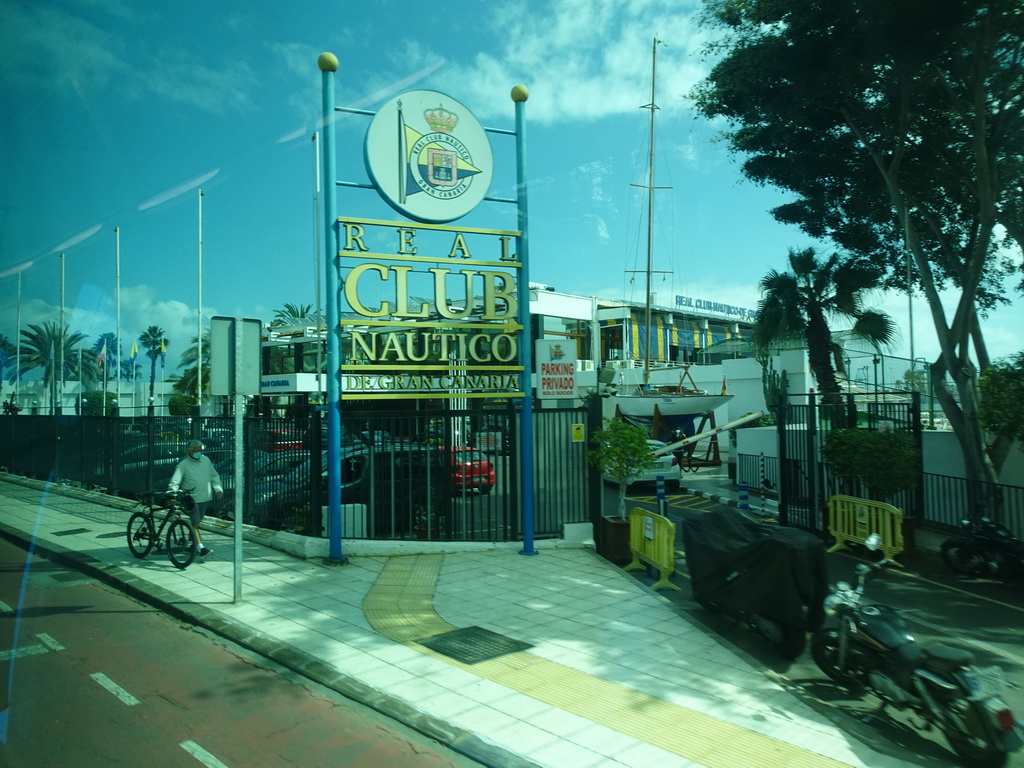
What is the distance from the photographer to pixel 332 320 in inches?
404

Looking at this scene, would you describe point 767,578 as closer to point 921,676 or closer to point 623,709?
point 921,676

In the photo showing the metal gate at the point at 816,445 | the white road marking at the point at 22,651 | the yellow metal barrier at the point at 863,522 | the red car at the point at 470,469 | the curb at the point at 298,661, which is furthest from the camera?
the metal gate at the point at 816,445

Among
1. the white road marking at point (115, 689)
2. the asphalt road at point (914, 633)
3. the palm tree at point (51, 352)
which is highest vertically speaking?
the palm tree at point (51, 352)

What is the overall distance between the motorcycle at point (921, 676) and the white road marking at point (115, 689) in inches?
230

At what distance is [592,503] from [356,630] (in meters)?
5.48

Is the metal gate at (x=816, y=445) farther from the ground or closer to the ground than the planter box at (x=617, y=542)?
farther from the ground

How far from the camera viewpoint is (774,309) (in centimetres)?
1973

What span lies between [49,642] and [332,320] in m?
5.21

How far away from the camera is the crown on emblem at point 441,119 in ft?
35.9

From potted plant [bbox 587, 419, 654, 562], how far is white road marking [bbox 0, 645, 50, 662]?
7.35 meters

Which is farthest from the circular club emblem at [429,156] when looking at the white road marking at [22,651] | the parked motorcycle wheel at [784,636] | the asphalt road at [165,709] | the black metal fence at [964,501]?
the black metal fence at [964,501]

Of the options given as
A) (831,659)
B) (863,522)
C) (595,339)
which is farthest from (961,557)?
(595,339)

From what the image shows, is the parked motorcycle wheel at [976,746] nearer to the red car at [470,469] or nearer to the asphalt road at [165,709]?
the asphalt road at [165,709]

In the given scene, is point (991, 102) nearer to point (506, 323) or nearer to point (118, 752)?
point (506, 323)
